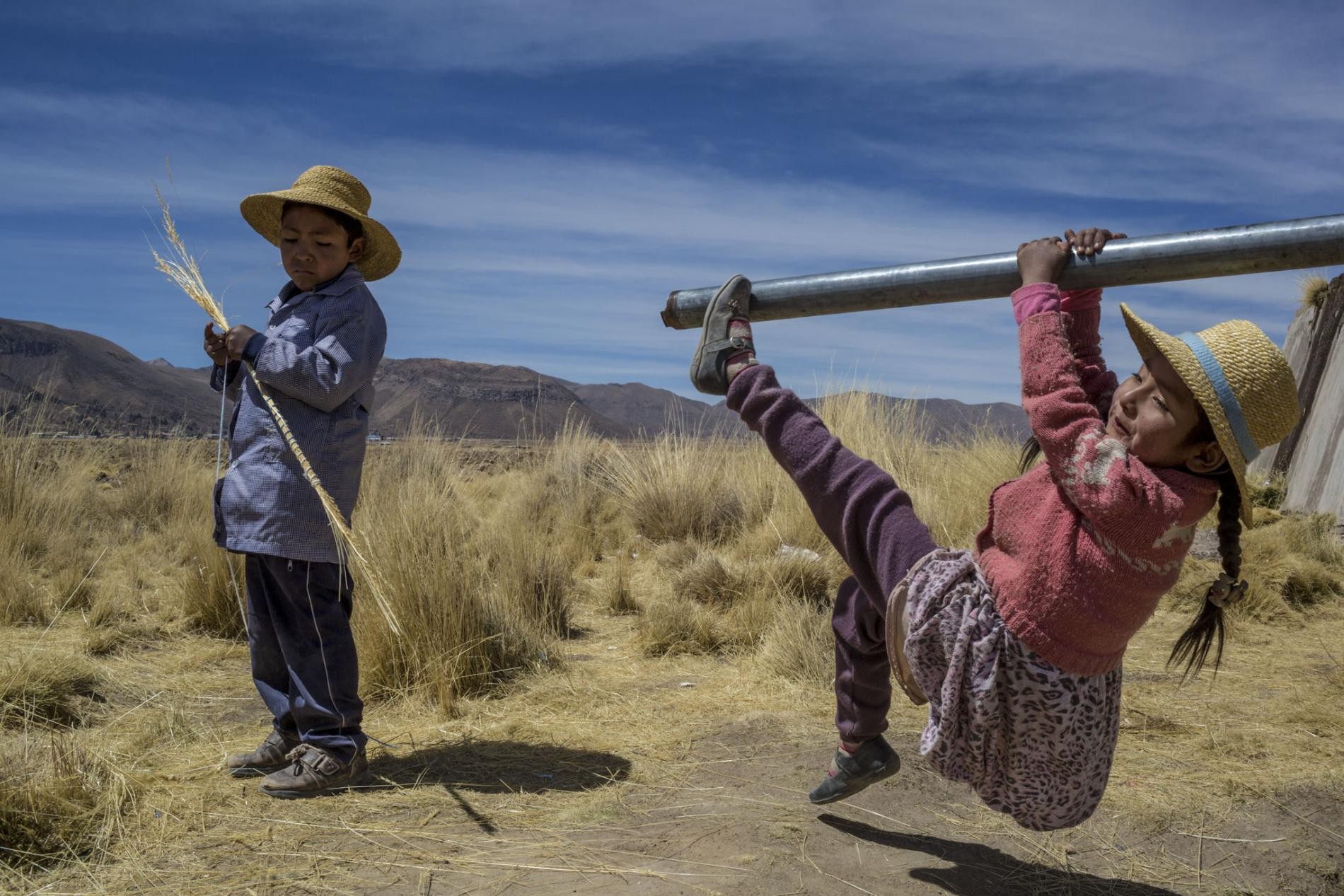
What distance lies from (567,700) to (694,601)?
1797 millimetres

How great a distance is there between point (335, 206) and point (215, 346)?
61 cm

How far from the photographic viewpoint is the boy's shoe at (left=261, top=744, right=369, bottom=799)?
318 cm

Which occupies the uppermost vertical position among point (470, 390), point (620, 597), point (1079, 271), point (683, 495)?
point (470, 390)

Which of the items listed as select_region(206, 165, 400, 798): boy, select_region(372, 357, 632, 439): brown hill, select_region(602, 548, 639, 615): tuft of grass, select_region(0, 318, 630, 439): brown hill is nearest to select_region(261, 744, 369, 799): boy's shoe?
select_region(206, 165, 400, 798): boy

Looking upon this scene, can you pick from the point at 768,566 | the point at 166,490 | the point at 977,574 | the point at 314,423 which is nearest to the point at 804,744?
the point at 977,574

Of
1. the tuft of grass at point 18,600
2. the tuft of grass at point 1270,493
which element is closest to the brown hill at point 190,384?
the tuft of grass at point 18,600

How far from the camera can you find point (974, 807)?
3244 mm

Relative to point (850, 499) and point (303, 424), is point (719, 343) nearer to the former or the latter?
point (850, 499)

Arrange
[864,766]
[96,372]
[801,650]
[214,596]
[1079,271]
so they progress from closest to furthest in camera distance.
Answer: [1079,271], [864,766], [801,650], [214,596], [96,372]

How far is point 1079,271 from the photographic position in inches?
86.7

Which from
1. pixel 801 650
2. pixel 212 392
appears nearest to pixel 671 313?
pixel 801 650

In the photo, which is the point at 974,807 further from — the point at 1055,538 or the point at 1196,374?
the point at 1196,374

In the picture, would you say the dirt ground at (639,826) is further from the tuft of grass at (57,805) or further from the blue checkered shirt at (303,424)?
the blue checkered shirt at (303,424)

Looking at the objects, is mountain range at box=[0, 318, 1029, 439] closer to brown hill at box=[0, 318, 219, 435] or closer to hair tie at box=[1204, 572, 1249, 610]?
brown hill at box=[0, 318, 219, 435]
